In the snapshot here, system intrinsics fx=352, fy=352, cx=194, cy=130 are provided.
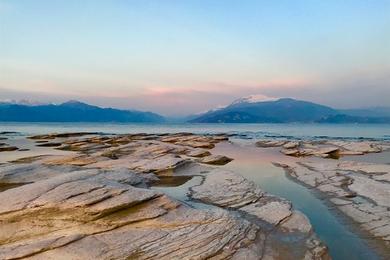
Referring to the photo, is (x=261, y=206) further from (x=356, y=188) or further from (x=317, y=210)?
(x=356, y=188)

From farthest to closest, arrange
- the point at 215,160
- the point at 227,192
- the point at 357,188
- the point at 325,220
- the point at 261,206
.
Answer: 1. the point at 215,160
2. the point at 357,188
3. the point at 227,192
4. the point at 261,206
5. the point at 325,220

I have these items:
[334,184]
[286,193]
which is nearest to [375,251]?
[286,193]

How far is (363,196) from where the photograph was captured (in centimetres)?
2303

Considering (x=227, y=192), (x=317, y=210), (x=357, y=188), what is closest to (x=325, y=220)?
(x=317, y=210)

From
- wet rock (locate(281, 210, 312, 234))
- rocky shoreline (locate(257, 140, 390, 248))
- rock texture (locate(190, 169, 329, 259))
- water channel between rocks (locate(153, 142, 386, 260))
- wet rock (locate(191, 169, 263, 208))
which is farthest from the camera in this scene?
wet rock (locate(191, 169, 263, 208))

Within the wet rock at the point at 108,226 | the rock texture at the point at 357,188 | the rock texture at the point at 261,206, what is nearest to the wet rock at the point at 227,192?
the rock texture at the point at 261,206

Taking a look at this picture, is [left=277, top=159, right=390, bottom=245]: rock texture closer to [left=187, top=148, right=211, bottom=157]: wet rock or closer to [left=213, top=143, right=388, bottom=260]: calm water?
[left=213, top=143, right=388, bottom=260]: calm water

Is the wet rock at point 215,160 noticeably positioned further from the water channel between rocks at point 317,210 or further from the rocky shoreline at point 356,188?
the rocky shoreline at point 356,188

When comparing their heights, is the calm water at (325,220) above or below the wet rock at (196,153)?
below

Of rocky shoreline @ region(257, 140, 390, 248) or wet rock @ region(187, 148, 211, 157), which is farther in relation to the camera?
wet rock @ region(187, 148, 211, 157)

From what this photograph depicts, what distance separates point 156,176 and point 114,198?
14236 mm

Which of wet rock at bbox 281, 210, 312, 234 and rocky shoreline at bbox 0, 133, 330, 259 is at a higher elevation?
rocky shoreline at bbox 0, 133, 330, 259

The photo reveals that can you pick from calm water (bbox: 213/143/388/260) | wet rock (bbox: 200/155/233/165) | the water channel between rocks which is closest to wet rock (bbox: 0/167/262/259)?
the water channel between rocks

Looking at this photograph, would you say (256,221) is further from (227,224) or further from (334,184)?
(334,184)
